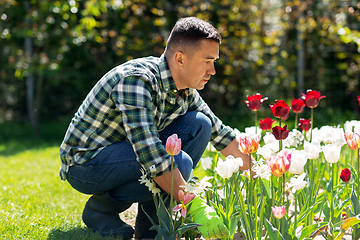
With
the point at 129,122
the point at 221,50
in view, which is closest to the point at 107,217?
the point at 129,122

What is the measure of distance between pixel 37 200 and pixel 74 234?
0.72 m

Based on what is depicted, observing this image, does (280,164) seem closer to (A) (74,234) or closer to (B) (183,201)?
(B) (183,201)

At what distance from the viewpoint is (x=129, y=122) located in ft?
4.94

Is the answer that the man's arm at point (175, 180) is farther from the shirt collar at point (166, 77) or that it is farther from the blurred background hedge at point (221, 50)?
the blurred background hedge at point (221, 50)

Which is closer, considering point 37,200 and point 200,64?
point 200,64

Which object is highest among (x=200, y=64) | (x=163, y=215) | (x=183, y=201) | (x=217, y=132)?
(x=200, y=64)

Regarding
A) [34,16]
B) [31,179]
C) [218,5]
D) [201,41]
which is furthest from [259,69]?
[201,41]

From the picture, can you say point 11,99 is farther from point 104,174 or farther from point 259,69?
point 104,174

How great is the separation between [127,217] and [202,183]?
2.94 feet

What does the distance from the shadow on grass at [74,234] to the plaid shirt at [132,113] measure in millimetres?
272

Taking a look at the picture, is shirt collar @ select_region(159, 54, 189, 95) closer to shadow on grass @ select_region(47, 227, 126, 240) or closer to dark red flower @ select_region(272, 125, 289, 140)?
dark red flower @ select_region(272, 125, 289, 140)

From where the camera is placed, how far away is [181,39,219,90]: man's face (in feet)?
5.45

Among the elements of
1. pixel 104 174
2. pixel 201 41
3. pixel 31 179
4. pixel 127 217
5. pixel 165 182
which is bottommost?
pixel 31 179

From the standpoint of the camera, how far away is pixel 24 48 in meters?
5.71
